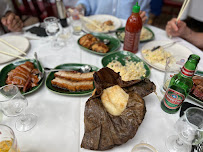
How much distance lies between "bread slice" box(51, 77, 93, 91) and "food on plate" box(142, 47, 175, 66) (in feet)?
2.49

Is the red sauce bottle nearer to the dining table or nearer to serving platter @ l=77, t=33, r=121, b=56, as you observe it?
serving platter @ l=77, t=33, r=121, b=56

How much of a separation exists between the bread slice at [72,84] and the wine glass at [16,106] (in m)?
0.34

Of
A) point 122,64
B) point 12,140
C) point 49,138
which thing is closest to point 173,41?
point 122,64

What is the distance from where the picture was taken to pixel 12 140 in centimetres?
78

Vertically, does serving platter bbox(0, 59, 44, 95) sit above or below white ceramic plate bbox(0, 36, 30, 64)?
below

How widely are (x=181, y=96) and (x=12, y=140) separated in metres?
1.06

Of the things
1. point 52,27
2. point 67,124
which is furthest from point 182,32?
point 67,124

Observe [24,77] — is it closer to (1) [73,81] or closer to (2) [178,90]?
(1) [73,81]

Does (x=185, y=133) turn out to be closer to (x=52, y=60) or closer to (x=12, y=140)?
(x=12, y=140)

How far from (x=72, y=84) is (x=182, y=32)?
5.43ft

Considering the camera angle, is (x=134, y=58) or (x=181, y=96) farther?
(x=134, y=58)

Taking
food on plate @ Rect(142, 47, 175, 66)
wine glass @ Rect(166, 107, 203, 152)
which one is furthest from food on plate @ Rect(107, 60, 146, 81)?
wine glass @ Rect(166, 107, 203, 152)

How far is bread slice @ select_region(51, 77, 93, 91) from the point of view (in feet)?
4.47

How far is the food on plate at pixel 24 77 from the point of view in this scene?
1379mm
